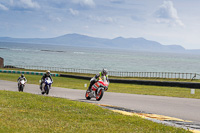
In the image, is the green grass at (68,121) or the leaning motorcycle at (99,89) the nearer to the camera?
the green grass at (68,121)

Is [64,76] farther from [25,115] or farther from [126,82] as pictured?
[25,115]

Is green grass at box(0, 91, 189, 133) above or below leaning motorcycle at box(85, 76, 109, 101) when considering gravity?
below

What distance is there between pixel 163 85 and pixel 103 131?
29.1m

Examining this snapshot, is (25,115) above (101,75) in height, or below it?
below

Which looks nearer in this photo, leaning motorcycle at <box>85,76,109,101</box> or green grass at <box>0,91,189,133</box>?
green grass at <box>0,91,189,133</box>

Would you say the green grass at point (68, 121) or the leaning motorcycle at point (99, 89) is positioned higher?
the leaning motorcycle at point (99, 89)

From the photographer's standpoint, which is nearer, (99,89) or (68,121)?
(68,121)

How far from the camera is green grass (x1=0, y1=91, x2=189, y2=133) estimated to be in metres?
7.89

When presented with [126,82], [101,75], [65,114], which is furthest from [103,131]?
[126,82]

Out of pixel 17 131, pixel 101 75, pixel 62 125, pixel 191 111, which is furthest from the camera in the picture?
pixel 101 75

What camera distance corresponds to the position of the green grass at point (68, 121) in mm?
7887

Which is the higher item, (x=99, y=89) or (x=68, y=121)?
(x=99, y=89)

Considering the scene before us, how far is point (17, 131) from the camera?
7348 millimetres

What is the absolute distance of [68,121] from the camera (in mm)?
9039
